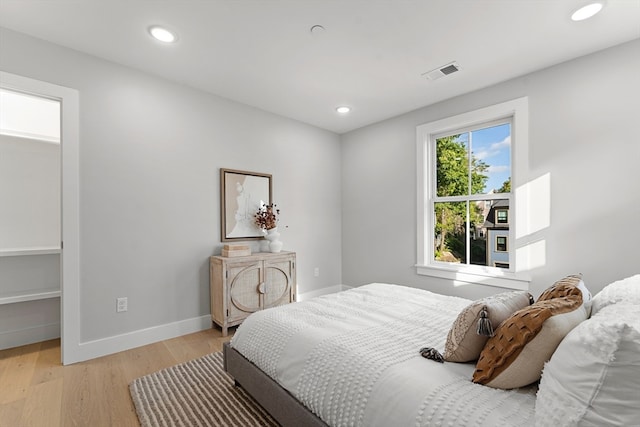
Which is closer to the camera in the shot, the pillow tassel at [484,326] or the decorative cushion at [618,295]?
the pillow tassel at [484,326]

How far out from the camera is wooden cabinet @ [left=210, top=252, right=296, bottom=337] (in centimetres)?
299

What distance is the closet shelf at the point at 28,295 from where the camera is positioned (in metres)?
2.68

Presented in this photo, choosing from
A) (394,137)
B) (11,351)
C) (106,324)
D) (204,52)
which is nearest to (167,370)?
(106,324)

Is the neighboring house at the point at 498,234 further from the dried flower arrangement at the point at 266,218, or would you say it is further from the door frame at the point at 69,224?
the door frame at the point at 69,224

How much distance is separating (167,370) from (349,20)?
293cm

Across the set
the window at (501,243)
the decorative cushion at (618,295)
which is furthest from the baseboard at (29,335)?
the window at (501,243)

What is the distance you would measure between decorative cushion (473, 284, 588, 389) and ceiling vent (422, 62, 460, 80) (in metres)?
2.26

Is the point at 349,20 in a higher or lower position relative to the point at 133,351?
higher

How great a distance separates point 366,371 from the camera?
4.10 ft

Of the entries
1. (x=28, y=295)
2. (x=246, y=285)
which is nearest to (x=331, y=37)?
(x=246, y=285)

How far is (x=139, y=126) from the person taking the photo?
2.79 meters

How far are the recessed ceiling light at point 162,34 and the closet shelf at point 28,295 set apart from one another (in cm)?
260

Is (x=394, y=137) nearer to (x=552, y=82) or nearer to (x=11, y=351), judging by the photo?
(x=552, y=82)

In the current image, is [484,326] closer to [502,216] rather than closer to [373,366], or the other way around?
[373,366]
